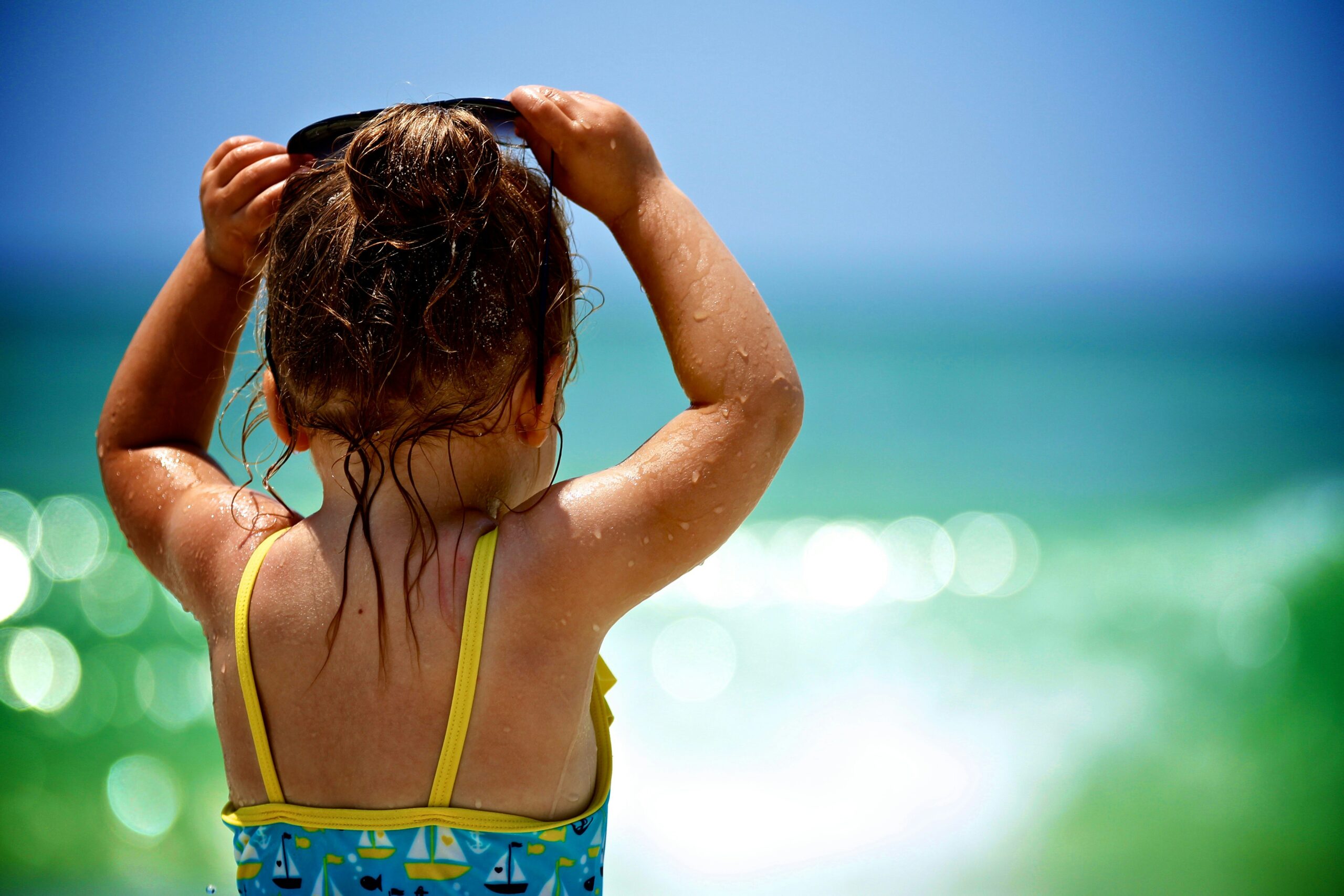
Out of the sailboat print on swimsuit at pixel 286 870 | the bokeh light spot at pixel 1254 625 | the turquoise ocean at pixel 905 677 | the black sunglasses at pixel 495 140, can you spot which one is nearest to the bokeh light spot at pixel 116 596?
the turquoise ocean at pixel 905 677

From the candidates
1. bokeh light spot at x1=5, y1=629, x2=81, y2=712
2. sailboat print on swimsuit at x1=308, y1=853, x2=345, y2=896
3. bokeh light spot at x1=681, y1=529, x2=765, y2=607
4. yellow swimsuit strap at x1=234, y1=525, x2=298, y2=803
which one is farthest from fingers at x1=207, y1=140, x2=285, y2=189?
bokeh light spot at x1=681, y1=529, x2=765, y2=607

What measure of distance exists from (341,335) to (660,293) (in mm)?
310

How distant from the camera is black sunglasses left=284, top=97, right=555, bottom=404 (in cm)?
89

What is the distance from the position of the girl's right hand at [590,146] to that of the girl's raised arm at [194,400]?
0.95ft

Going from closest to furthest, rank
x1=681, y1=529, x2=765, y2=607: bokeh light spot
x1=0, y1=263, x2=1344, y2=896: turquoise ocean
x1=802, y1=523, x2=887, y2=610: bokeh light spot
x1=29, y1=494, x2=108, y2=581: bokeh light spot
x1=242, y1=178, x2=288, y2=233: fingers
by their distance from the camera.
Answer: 1. x1=242, y1=178, x2=288, y2=233: fingers
2. x1=0, y1=263, x2=1344, y2=896: turquoise ocean
3. x1=29, y1=494, x2=108, y2=581: bokeh light spot
4. x1=681, y1=529, x2=765, y2=607: bokeh light spot
5. x1=802, y1=523, x2=887, y2=610: bokeh light spot

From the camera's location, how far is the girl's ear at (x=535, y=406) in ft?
3.01

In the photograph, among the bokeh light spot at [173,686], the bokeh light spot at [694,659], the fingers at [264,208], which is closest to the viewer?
the fingers at [264,208]

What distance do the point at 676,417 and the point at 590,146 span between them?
293 millimetres

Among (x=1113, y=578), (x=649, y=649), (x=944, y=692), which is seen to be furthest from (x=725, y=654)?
(x=1113, y=578)

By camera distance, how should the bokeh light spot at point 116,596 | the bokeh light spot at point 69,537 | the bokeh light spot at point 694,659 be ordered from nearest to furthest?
the bokeh light spot at point 694,659, the bokeh light spot at point 116,596, the bokeh light spot at point 69,537

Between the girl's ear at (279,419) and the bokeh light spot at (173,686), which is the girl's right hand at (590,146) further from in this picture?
the bokeh light spot at (173,686)

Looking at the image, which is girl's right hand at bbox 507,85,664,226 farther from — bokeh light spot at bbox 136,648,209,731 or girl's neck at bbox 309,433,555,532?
bokeh light spot at bbox 136,648,209,731

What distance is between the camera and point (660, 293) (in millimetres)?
944

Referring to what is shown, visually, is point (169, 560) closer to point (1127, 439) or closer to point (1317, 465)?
point (1317, 465)
